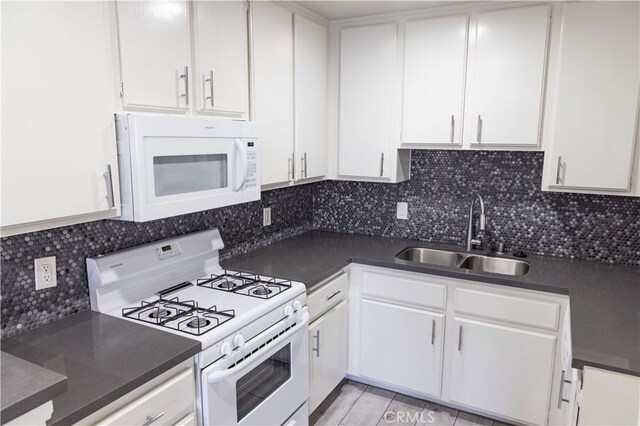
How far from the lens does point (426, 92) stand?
2.59 meters

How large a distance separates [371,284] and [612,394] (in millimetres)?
1345

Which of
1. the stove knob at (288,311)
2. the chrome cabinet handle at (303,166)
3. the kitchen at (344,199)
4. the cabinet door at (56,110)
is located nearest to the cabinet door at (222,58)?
the kitchen at (344,199)

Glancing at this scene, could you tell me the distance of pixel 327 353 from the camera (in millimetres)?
2506

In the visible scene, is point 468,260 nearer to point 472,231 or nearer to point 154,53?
point 472,231

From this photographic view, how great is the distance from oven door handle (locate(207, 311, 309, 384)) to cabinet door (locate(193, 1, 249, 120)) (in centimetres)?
102

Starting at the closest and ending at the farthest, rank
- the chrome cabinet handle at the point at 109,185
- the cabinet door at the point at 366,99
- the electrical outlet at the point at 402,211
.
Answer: the chrome cabinet handle at the point at 109,185, the cabinet door at the point at 366,99, the electrical outlet at the point at 402,211

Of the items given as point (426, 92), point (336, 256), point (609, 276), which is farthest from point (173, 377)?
point (609, 276)

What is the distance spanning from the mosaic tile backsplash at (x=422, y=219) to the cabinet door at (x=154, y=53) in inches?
22.7

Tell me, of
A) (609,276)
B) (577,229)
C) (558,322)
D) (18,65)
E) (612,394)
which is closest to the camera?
(18,65)

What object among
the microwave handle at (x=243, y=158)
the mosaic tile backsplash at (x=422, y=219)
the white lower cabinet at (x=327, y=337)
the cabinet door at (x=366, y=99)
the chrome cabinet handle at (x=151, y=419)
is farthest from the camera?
the cabinet door at (x=366, y=99)

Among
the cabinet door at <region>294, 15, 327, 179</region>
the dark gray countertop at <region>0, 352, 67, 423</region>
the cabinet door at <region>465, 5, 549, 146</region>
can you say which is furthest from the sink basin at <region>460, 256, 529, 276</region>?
the dark gray countertop at <region>0, 352, 67, 423</region>

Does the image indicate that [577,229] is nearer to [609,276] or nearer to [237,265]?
[609,276]

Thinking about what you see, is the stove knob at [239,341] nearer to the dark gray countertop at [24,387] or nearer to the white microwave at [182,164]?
the white microwave at [182,164]

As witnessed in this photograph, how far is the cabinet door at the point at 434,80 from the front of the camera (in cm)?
249
